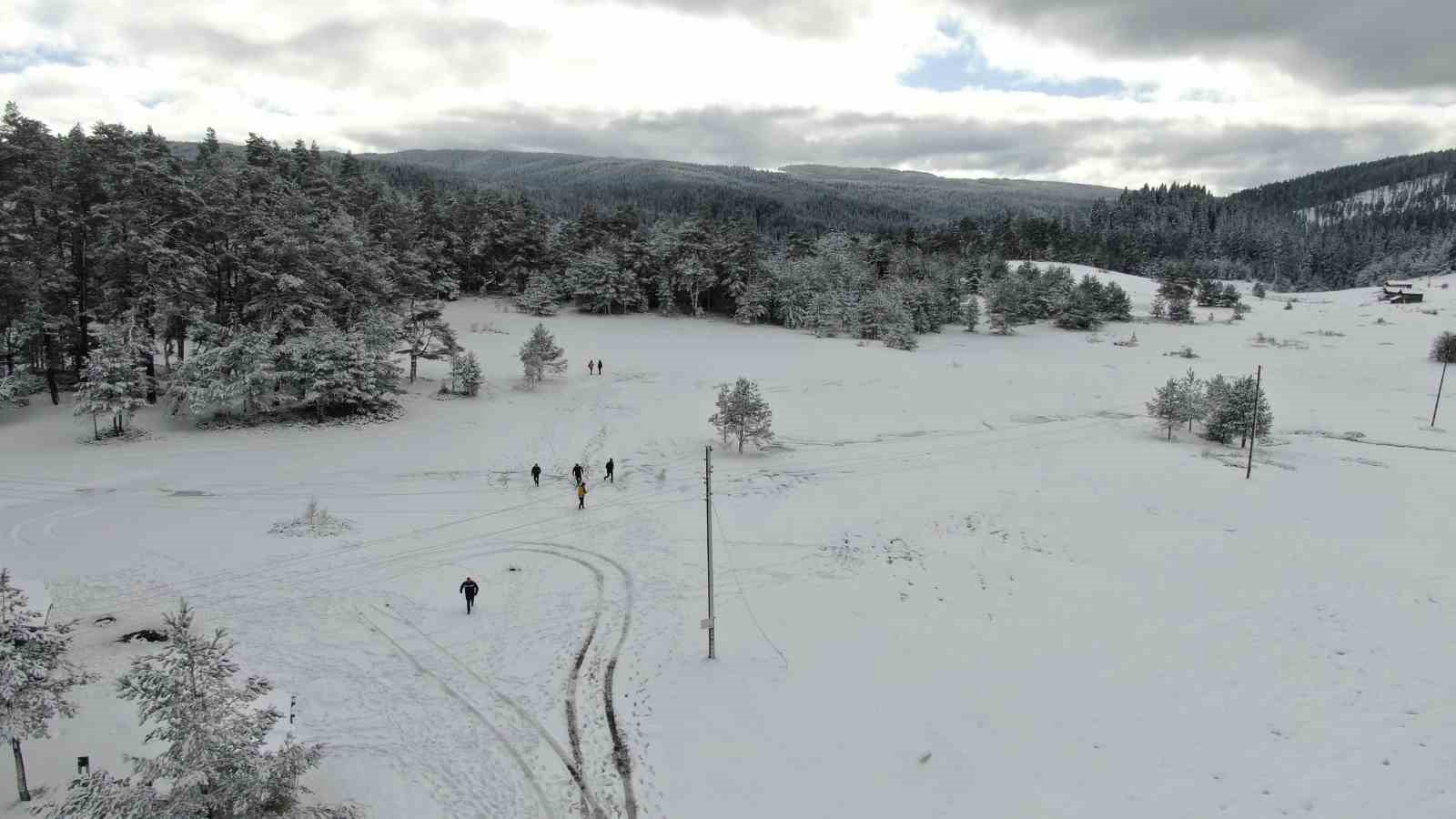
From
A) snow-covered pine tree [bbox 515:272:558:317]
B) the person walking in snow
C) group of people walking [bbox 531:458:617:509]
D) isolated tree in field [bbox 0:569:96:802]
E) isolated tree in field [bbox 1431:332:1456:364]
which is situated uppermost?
snow-covered pine tree [bbox 515:272:558:317]

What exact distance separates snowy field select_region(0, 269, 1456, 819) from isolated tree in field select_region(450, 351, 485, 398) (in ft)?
11.8

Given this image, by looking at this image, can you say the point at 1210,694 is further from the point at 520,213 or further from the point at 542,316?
the point at 520,213

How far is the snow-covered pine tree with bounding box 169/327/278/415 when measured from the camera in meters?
33.6

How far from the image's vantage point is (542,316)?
232 ft

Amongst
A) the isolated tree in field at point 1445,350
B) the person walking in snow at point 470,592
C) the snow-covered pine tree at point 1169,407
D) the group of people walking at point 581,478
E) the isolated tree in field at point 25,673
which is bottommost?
the person walking in snow at point 470,592

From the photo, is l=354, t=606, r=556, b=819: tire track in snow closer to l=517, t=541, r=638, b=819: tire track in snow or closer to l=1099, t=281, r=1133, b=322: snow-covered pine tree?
l=517, t=541, r=638, b=819: tire track in snow

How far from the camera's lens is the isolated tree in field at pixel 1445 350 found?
5944 cm

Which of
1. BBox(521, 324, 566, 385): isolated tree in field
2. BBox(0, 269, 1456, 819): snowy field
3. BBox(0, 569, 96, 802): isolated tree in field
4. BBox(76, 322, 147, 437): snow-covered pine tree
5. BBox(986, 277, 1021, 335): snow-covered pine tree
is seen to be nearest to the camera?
BBox(0, 569, 96, 802): isolated tree in field

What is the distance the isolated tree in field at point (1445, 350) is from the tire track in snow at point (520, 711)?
246 ft

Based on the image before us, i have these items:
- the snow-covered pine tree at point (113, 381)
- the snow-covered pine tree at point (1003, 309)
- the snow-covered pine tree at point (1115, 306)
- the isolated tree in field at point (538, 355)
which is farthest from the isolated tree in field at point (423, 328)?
the snow-covered pine tree at point (1115, 306)

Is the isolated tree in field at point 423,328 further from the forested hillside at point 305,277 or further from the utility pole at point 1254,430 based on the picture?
the utility pole at point 1254,430

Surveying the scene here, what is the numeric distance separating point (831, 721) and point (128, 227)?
3683cm

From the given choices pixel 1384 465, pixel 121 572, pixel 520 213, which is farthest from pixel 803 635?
pixel 520 213

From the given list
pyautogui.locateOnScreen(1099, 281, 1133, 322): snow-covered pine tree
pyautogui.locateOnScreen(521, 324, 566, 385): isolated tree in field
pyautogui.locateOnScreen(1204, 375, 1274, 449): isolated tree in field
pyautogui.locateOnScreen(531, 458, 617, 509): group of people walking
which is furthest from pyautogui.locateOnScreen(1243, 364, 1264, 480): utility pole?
pyautogui.locateOnScreen(1099, 281, 1133, 322): snow-covered pine tree
